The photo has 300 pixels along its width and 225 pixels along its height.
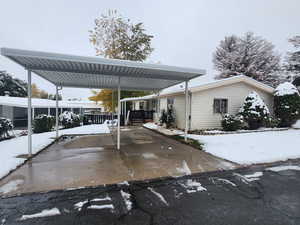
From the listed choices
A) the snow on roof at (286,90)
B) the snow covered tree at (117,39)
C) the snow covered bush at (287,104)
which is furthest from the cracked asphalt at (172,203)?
the snow covered tree at (117,39)

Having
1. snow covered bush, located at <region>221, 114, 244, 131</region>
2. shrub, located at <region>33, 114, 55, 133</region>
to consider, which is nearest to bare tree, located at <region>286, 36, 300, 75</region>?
snow covered bush, located at <region>221, 114, 244, 131</region>

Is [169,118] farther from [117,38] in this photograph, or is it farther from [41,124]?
[117,38]

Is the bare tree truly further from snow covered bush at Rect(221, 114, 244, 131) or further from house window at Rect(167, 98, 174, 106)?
house window at Rect(167, 98, 174, 106)

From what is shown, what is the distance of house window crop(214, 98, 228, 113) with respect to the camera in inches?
378

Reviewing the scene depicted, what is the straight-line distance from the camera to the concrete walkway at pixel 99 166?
10.0ft

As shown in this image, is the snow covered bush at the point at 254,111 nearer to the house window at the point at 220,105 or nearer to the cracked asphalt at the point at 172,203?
the house window at the point at 220,105

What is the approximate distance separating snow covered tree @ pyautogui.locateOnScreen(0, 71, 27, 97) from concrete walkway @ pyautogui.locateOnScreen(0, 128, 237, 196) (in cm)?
2544

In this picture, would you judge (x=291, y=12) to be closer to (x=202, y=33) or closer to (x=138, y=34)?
(x=202, y=33)

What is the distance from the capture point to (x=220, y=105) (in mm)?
9695

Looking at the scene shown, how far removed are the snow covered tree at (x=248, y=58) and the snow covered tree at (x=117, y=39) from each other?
49.0 ft

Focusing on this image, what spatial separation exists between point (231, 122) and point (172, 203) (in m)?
7.65

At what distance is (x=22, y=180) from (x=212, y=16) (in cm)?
2122

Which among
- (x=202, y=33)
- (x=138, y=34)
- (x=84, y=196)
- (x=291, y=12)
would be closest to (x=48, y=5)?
(x=138, y=34)

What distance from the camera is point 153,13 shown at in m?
16.1
